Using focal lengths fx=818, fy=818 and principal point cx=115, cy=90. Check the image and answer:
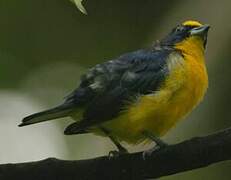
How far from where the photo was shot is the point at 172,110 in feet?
13.2

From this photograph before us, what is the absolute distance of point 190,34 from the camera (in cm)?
454

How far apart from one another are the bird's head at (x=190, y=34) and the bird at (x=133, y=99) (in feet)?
0.73

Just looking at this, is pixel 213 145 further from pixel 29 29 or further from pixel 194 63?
pixel 29 29

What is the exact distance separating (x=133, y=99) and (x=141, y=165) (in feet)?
2.58

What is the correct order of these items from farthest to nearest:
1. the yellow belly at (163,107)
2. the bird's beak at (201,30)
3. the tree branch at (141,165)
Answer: the bird's beak at (201,30), the yellow belly at (163,107), the tree branch at (141,165)

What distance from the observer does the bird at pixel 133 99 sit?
3865mm

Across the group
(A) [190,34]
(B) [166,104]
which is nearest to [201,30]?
(A) [190,34]

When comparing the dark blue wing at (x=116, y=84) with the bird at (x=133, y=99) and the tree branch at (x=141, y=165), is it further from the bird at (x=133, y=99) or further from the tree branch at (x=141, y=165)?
the tree branch at (x=141, y=165)

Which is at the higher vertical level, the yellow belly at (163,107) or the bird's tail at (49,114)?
the bird's tail at (49,114)

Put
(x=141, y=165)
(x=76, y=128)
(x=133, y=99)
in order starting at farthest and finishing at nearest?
(x=133, y=99)
(x=76, y=128)
(x=141, y=165)

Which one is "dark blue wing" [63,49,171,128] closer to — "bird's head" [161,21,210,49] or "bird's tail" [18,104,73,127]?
"bird's tail" [18,104,73,127]

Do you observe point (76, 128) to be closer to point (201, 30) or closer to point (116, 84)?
point (116, 84)

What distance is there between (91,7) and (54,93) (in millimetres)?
1312

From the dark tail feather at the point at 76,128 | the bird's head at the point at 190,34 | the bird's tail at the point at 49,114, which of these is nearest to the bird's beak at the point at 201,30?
the bird's head at the point at 190,34
